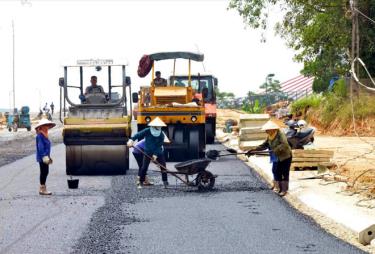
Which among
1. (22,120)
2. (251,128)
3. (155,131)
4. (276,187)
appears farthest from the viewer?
(22,120)

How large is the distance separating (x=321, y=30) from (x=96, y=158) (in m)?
18.5

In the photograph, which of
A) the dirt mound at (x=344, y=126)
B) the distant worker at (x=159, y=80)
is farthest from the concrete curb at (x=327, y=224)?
the dirt mound at (x=344, y=126)

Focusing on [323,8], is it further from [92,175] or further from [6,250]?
[6,250]

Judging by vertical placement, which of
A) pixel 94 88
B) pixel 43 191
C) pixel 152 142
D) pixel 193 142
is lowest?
pixel 43 191

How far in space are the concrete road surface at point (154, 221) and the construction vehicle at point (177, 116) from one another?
467cm

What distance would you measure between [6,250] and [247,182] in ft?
28.2

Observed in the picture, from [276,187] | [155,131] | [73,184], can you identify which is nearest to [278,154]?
[276,187]

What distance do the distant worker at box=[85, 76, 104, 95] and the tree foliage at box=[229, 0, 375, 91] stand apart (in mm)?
14431

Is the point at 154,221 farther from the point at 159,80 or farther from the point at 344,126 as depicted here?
the point at 344,126

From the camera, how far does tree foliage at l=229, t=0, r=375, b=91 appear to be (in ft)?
114

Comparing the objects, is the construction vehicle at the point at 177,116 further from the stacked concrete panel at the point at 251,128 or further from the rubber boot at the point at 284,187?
the rubber boot at the point at 284,187

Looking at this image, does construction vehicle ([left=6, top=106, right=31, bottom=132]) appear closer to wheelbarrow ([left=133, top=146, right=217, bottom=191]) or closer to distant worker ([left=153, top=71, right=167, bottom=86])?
distant worker ([left=153, top=71, right=167, bottom=86])

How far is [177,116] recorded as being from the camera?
2280cm

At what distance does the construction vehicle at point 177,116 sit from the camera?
22.8 meters
